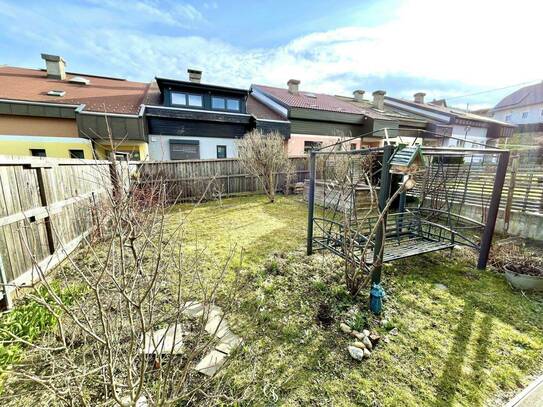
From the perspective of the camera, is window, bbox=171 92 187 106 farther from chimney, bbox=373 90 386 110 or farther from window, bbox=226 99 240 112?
chimney, bbox=373 90 386 110

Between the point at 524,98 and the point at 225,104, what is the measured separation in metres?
47.4

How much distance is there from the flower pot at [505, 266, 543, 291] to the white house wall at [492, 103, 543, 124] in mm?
45334

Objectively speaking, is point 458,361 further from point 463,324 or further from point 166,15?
point 166,15

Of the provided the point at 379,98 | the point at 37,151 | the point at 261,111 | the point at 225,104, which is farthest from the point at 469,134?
the point at 37,151

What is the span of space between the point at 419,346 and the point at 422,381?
467 mm

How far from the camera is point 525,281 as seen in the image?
3.72 m

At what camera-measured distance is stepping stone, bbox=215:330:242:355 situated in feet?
8.46

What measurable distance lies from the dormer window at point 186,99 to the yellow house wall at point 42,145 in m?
4.70

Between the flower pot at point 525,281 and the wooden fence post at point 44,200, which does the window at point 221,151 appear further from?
the flower pot at point 525,281

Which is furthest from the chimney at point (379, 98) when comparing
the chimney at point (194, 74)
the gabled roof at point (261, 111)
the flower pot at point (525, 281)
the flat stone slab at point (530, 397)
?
the flat stone slab at point (530, 397)

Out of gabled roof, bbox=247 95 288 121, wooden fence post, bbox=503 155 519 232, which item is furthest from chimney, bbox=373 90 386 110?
wooden fence post, bbox=503 155 519 232

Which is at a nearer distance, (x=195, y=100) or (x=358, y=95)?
(x=195, y=100)

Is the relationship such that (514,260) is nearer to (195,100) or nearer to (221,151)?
(221,151)

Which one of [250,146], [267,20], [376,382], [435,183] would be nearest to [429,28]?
[435,183]
